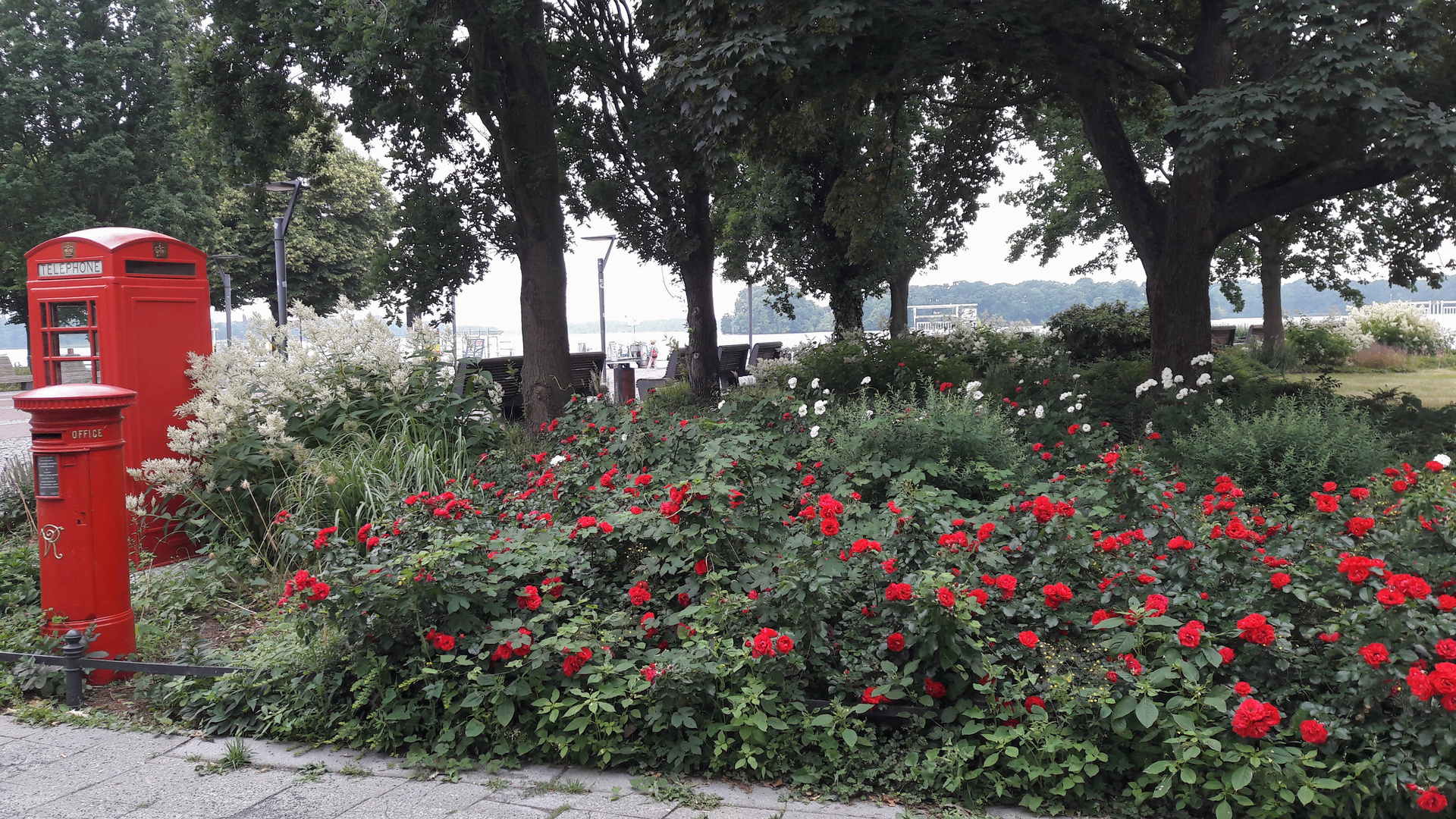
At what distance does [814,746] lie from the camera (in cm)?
323

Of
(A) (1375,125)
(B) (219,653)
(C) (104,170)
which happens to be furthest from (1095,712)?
(C) (104,170)

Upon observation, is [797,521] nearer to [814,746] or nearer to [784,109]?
[814,746]

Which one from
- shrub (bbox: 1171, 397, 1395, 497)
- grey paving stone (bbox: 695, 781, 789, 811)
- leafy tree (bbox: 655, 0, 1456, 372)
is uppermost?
leafy tree (bbox: 655, 0, 1456, 372)

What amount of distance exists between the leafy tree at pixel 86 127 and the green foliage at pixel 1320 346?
34089mm

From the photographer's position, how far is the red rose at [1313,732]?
2533 millimetres

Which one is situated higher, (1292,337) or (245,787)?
(1292,337)

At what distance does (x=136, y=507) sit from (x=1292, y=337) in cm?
2510

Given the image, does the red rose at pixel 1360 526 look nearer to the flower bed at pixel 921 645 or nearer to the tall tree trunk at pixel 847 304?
the flower bed at pixel 921 645

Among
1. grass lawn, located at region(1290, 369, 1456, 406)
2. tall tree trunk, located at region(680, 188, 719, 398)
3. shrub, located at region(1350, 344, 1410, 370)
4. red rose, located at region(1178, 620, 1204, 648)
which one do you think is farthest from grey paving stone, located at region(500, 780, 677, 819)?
shrub, located at region(1350, 344, 1410, 370)

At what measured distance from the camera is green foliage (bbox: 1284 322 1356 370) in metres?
20.5

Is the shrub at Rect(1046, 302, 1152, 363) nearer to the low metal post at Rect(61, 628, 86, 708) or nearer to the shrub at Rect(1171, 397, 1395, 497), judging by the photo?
the shrub at Rect(1171, 397, 1395, 497)

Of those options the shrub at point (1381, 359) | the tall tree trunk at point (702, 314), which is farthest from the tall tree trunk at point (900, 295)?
the shrub at point (1381, 359)

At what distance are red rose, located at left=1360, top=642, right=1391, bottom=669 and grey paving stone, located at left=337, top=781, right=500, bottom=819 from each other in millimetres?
2614

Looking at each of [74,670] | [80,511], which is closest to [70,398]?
[80,511]
